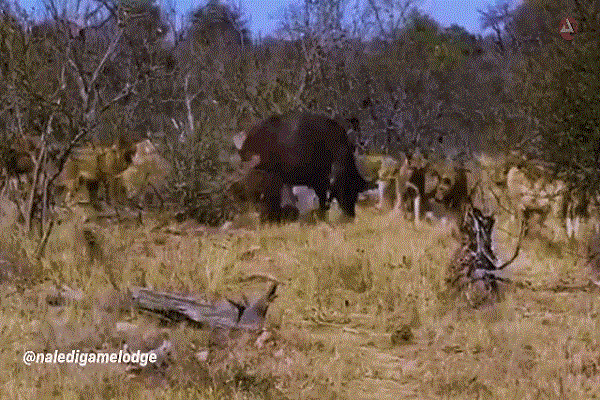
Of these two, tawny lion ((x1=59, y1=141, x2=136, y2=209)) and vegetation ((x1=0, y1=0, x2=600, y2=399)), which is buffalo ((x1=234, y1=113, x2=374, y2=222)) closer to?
vegetation ((x1=0, y1=0, x2=600, y2=399))

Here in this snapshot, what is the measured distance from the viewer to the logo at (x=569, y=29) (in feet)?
25.0

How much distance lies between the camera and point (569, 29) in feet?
25.2

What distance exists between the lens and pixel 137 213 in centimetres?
1033

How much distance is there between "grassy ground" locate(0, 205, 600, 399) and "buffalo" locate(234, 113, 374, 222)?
197 centimetres

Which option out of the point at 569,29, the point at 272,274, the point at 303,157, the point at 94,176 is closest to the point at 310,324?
the point at 272,274

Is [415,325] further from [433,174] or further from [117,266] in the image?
[433,174]

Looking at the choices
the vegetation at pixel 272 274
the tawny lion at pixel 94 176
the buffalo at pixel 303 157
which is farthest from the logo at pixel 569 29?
the tawny lion at pixel 94 176

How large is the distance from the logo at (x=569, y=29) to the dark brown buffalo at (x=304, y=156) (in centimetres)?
337

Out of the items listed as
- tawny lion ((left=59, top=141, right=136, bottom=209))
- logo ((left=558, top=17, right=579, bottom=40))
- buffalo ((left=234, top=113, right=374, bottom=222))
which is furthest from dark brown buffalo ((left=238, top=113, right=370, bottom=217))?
logo ((left=558, top=17, right=579, bottom=40))

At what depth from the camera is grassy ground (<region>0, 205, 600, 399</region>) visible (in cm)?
438

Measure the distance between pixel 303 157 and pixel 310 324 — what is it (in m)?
4.75

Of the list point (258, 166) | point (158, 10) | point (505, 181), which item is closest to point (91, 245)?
point (258, 166)

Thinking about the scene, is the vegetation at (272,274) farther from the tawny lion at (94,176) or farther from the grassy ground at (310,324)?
the tawny lion at (94,176)

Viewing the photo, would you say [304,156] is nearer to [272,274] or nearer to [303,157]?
[303,157]
